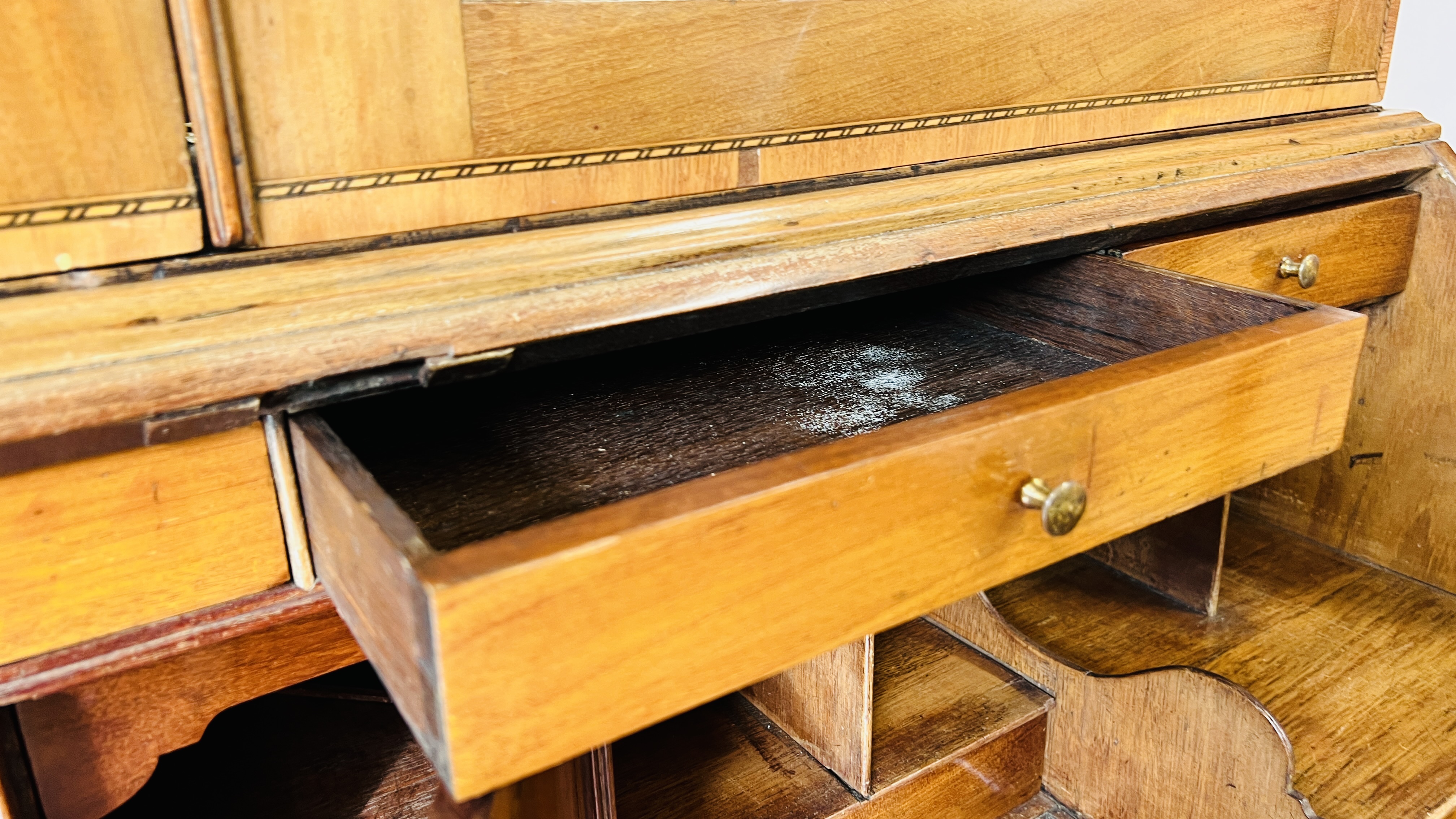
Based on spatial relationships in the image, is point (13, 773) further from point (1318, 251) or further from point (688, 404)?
point (1318, 251)

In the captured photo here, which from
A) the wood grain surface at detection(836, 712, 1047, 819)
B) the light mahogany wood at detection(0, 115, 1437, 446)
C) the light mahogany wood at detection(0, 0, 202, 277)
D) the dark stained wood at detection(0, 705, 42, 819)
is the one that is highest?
the light mahogany wood at detection(0, 0, 202, 277)

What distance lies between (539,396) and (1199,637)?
78 cm

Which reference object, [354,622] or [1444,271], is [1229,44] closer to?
[1444,271]

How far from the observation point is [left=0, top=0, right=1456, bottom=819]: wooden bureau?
469 millimetres

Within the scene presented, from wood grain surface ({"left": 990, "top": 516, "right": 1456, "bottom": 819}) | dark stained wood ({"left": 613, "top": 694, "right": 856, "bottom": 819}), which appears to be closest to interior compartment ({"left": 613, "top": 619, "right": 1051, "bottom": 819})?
dark stained wood ({"left": 613, "top": 694, "right": 856, "bottom": 819})

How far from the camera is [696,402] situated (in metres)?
0.74

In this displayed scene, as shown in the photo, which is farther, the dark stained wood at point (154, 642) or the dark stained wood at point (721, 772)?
the dark stained wood at point (721, 772)

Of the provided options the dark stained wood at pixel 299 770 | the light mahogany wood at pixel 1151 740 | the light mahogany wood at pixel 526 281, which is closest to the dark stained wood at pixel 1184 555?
the light mahogany wood at pixel 1151 740

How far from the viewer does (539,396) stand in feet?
2.47

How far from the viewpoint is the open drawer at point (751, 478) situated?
415 mm

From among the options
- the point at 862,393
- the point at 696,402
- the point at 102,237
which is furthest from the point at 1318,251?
the point at 102,237

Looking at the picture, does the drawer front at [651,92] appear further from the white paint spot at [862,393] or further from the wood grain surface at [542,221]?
the white paint spot at [862,393]

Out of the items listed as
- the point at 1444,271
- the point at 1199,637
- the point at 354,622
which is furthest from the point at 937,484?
the point at 1444,271

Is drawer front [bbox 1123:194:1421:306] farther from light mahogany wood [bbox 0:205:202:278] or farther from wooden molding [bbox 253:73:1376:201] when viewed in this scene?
light mahogany wood [bbox 0:205:202:278]
